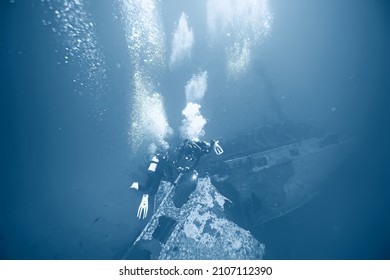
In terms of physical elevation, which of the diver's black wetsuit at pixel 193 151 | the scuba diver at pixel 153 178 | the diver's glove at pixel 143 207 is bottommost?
the diver's glove at pixel 143 207

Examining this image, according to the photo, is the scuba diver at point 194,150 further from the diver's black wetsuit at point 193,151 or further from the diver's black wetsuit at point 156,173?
the diver's black wetsuit at point 156,173

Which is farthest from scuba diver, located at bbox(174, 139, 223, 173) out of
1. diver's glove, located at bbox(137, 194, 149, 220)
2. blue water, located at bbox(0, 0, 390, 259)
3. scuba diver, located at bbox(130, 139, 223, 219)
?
blue water, located at bbox(0, 0, 390, 259)

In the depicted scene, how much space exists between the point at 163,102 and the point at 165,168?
254 cm

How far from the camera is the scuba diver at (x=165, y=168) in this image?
4660mm

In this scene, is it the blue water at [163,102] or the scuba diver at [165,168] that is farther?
the blue water at [163,102]

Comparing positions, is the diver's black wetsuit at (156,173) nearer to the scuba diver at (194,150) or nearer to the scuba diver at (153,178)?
the scuba diver at (153,178)

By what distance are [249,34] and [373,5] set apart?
18.3 ft

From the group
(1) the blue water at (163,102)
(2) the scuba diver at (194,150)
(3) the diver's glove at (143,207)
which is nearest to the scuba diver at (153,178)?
(3) the diver's glove at (143,207)

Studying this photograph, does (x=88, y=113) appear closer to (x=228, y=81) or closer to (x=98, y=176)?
(x=98, y=176)

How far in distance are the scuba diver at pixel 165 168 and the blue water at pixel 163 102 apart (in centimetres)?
63

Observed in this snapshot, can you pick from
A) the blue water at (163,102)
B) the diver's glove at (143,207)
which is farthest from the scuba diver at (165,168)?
the blue water at (163,102)

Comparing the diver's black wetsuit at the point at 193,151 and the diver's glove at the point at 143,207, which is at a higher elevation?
the diver's black wetsuit at the point at 193,151

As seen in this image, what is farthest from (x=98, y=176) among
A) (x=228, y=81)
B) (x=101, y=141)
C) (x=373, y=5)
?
(x=373, y=5)

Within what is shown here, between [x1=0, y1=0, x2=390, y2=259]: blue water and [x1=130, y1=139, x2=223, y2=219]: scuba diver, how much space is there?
629mm
